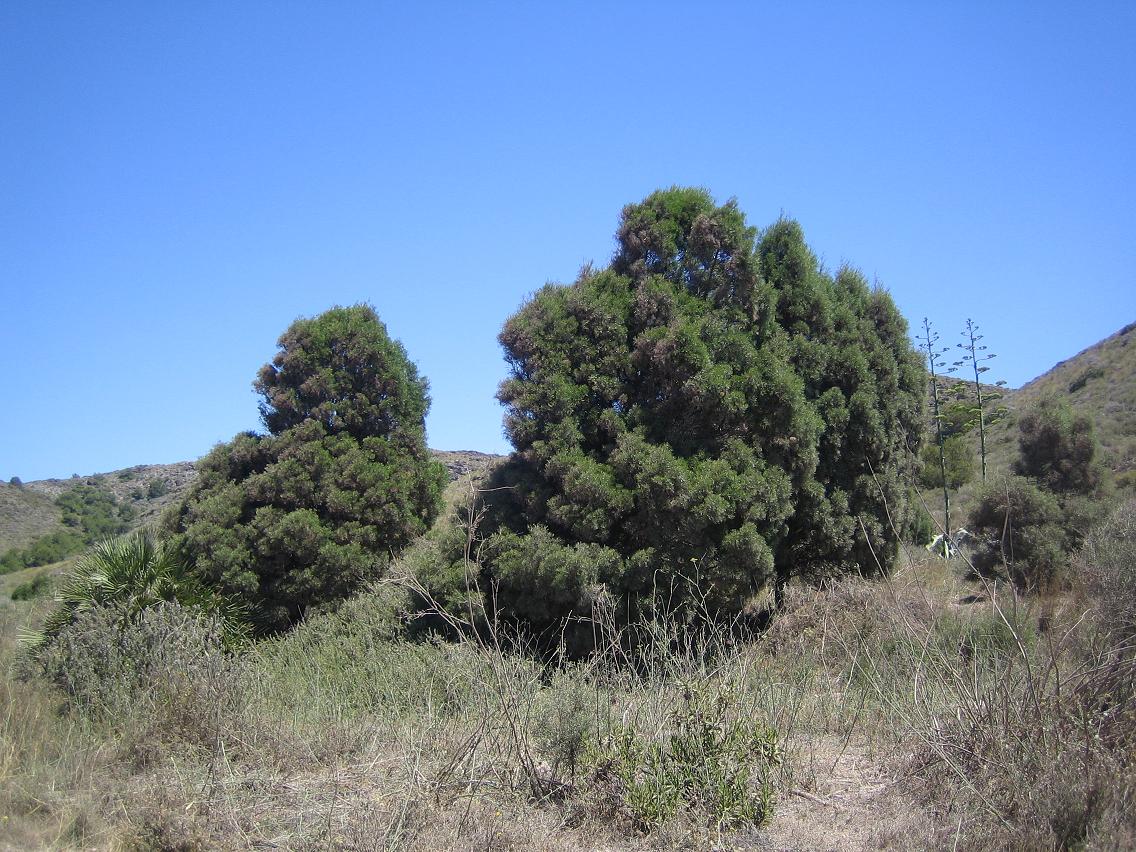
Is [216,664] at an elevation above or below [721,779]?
above

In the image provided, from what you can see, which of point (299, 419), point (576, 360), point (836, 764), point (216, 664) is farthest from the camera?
point (299, 419)

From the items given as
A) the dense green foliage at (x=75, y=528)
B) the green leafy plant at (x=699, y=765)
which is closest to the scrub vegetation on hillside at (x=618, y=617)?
the green leafy plant at (x=699, y=765)

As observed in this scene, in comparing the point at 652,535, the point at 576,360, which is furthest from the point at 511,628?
the point at 576,360

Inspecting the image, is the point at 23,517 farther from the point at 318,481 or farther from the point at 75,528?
the point at 318,481

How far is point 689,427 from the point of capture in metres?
11.1

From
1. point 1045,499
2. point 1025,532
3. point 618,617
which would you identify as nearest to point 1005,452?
point 1045,499

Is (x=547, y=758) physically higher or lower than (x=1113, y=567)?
lower

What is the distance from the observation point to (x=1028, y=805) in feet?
14.3

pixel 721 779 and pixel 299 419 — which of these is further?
pixel 299 419

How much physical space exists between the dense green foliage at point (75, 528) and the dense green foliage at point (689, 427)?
14458mm

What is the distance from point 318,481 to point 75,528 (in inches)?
839

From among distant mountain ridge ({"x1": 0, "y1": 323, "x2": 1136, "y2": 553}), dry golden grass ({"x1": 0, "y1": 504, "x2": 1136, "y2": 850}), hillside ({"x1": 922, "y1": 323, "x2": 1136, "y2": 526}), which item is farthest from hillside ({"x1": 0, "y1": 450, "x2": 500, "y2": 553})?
dry golden grass ({"x1": 0, "y1": 504, "x2": 1136, "y2": 850})

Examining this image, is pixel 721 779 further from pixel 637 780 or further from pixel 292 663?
pixel 292 663

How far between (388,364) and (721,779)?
9555 millimetres
